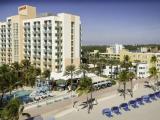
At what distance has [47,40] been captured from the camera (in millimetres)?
35125

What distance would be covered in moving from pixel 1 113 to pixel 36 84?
16.5m

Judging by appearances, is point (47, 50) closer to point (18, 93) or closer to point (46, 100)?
point (18, 93)

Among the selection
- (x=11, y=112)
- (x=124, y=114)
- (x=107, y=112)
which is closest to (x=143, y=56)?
(x=124, y=114)

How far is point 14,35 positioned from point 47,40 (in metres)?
6.13

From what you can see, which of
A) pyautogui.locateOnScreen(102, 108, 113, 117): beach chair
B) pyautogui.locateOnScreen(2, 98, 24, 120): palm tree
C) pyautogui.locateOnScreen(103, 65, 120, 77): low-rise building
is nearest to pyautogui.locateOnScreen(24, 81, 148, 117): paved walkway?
pyautogui.locateOnScreen(102, 108, 113, 117): beach chair

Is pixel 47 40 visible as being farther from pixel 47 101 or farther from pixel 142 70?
pixel 47 101

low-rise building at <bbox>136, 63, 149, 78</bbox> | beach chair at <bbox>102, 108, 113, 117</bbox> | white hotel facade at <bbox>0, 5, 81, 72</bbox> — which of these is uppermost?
white hotel facade at <bbox>0, 5, 81, 72</bbox>

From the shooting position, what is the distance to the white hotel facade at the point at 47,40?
113 ft

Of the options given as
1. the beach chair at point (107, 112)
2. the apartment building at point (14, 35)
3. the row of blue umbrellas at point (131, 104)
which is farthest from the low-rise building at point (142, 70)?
the beach chair at point (107, 112)

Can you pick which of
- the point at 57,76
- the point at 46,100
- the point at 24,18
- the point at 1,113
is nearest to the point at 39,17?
the point at 24,18

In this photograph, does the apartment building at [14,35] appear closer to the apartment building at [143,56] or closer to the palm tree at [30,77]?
the palm tree at [30,77]

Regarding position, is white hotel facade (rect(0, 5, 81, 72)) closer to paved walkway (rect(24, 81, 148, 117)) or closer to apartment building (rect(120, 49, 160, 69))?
paved walkway (rect(24, 81, 148, 117))

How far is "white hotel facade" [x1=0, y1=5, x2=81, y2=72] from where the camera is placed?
34.6m

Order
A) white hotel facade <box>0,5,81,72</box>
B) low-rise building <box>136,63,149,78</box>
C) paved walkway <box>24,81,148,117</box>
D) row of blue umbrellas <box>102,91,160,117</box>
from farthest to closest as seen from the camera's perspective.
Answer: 1. low-rise building <box>136,63,149,78</box>
2. white hotel facade <box>0,5,81,72</box>
3. paved walkway <box>24,81,148,117</box>
4. row of blue umbrellas <box>102,91,160,117</box>
